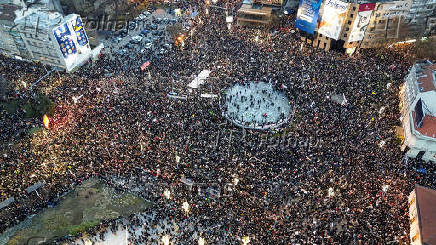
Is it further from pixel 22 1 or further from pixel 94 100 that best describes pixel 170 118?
pixel 22 1

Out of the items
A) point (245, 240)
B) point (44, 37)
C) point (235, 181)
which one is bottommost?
point (245, 240)

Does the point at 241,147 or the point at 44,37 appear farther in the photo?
the point at 44,37

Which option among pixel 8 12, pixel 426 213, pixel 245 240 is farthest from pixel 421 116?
pixel 8 12

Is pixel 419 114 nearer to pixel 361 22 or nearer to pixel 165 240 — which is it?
pixel 361 22

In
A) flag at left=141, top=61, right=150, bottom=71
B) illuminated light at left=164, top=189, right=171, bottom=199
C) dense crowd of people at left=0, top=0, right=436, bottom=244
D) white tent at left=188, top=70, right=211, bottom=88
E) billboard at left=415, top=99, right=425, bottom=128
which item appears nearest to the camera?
dense crowd of people at left=0, top=0, right=436, bottom=244

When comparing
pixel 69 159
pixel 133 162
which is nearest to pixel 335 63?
pixel 133 162

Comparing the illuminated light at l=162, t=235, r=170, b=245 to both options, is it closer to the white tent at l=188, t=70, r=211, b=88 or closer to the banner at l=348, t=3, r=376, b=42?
the white tent at l=188, t=70, r=211, b=88

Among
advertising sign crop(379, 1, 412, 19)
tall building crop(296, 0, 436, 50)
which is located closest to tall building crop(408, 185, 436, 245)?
tall building crop(296, 0, 436, 50)

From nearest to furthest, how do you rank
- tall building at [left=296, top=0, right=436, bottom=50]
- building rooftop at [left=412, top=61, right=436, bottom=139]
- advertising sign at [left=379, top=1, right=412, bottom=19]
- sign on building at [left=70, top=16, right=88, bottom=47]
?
building rooftop at [left=412, top=61, right=436, bottom=139] → sign on building at [left=70, top=16, right=88, bottom=47] → tall building at [left=296, top=0, right=436, bottom=50] → advertising sign at [left=379, top=1, right=412, bottom=19]
